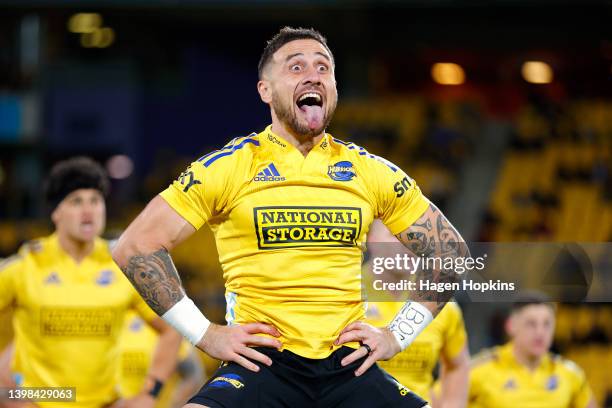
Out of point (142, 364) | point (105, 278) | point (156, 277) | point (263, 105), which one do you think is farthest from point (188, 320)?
point (263, 105)

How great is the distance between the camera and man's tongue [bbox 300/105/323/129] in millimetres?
5078

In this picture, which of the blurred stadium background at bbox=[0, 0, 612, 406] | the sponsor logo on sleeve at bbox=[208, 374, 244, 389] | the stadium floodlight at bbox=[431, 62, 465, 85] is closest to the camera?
the sponsor logo on sleeve at bbox=[208, 374, 244, 389]

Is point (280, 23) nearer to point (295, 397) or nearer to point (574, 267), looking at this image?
point (574, 267)

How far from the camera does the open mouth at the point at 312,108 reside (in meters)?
5.08

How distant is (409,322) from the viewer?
16.9ft

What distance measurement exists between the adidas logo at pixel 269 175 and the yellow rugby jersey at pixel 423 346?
2.73 metres

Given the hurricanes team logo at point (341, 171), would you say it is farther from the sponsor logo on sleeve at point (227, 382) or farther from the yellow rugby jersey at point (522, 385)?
the yellow rugby jersey at point (522, 385)

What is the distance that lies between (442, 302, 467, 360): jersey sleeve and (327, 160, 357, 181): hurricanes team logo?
2.86m

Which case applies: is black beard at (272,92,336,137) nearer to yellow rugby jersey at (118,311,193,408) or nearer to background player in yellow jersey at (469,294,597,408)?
Result: background player in yellow jersey at (469,294,597,408)

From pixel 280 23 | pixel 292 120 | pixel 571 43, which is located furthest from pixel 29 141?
pixel 292 120

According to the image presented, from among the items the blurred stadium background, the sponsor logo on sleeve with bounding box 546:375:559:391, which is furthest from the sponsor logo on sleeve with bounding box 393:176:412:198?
the blurred stadium background

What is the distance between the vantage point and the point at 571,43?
2412 centimetres

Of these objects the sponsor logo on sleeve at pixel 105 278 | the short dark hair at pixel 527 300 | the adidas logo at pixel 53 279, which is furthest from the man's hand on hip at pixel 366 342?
the short dark hair at pixel 527 300

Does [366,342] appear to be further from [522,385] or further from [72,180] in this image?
[522,385]
